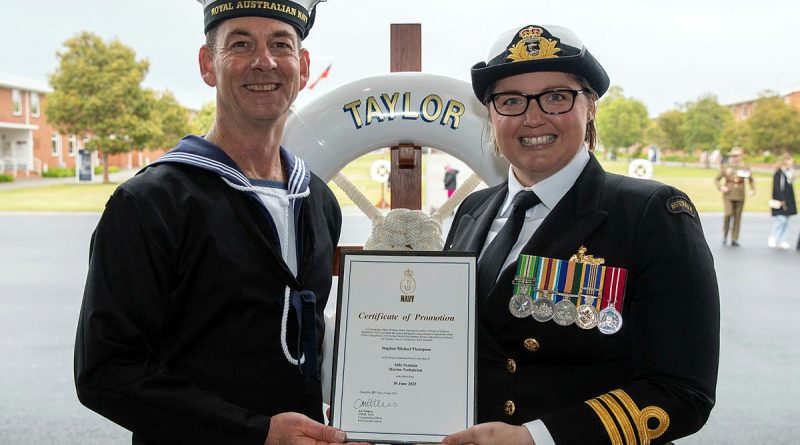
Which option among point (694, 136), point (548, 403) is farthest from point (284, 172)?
point (694, 136)

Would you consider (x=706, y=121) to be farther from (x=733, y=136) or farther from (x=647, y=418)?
(x=647, y=418)

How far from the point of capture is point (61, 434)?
10.9 ft

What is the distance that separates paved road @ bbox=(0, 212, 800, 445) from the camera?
3.33 metres

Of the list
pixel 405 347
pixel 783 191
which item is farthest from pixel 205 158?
pixel 783 191

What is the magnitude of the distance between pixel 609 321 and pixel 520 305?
0.46ft

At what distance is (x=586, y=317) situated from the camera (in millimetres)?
1167

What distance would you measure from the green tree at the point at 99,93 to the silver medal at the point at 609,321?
53.2ft

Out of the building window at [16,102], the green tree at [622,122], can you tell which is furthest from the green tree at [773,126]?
the building window at [16,102]

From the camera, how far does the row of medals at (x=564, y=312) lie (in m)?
1.16

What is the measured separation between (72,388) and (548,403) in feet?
10.9

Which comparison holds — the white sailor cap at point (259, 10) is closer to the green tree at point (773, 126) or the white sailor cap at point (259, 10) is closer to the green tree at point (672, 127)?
the green tree at point (773, 126)

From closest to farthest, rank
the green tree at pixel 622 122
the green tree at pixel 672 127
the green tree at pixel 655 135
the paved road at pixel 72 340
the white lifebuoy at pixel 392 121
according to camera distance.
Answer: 1. the white lifebuoy at pixel 392 121
2. the paved road at pixel 72 340
3. the green tree at pixel 622 122
4. the green tree at pixel 672 127
5. the green tree at pixel 655 135

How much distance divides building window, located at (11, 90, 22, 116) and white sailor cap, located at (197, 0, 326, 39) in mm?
15786
